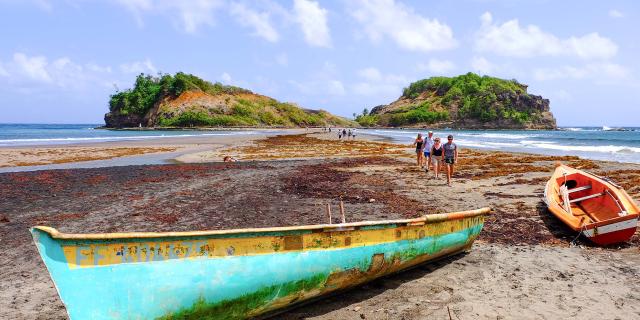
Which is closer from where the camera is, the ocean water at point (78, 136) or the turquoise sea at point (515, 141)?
the turquoise sea at point (515, 141)

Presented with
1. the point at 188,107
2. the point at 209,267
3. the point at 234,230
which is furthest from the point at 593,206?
the point at 188,107

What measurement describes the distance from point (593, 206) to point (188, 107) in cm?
9473

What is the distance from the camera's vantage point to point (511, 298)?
5637mm

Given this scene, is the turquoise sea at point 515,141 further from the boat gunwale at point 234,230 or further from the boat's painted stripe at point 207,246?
the boat's painted stripe at point 207,246

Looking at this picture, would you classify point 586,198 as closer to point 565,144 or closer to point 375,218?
point 375,218

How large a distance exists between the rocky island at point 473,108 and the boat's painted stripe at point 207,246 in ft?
417

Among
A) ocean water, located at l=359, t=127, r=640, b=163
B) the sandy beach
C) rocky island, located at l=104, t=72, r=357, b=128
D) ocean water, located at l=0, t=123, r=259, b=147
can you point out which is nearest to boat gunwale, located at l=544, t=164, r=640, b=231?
the sandy beach

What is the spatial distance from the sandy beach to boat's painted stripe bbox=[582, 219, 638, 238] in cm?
29

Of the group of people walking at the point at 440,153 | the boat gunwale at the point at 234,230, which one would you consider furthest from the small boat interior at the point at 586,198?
the boat gunwale at the point at 234,230

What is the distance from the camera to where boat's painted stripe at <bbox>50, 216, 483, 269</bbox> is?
399 centimetres

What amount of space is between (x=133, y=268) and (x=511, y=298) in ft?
15.7

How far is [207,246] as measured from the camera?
14.4 ft

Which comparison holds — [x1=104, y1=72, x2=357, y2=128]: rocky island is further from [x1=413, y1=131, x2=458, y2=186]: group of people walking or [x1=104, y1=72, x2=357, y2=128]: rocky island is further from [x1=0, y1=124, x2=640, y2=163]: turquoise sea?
[x1=413, y1=131, x2=458, y2=186]: group of people walking

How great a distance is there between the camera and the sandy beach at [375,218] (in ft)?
17.9
